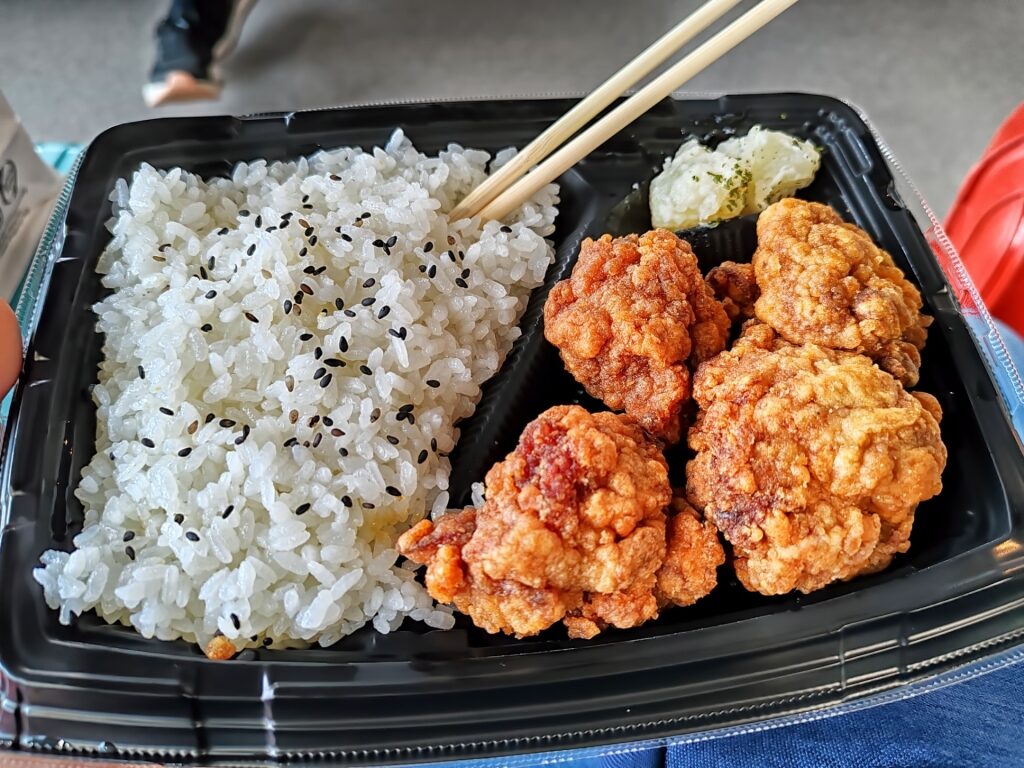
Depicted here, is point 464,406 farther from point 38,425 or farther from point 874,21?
point 874,21

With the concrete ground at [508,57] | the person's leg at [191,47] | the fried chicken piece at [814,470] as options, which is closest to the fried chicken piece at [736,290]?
the fried chicken piece at [814,470]

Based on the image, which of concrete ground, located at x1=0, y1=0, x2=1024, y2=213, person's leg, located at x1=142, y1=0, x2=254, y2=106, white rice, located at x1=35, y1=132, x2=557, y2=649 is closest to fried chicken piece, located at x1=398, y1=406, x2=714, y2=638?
white rice, located at x1=35, y1=132, x2=557, y2=649

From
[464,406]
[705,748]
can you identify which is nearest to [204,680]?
[464,406]

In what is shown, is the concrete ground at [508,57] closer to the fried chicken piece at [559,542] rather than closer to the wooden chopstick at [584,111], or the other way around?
the wooden chopstick at [584,111]

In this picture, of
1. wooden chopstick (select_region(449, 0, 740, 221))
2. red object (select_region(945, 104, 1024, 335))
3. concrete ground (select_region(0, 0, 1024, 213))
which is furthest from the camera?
concrete ground (select_region(0, 0, 1024, 213))

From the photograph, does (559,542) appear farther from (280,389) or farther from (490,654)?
(280,389)

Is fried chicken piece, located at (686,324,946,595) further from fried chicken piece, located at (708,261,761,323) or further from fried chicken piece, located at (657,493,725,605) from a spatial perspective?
fried chicken piece, located at (708,261,761,323)
